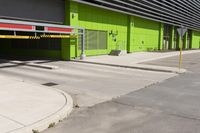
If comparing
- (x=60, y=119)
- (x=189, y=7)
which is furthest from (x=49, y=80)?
(x=189, y=7)

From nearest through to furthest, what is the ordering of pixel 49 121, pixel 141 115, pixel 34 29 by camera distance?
pixel 49 121
pixel 141 115
pixel 34 29

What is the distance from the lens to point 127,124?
642 centimetres

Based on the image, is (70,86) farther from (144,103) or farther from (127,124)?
(127,124)

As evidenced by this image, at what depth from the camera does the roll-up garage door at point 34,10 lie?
57.9 ft

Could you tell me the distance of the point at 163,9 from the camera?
40688mm

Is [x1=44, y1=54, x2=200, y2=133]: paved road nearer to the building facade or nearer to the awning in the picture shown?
the awning

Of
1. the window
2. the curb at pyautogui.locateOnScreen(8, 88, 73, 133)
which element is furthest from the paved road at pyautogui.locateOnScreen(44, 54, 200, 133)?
the window

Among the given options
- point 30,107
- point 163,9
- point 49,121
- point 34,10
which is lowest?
point 49,121

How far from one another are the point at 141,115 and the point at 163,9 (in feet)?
119

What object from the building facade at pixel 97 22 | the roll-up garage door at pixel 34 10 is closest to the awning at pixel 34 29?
the roll-up garage door at pixel 34 10

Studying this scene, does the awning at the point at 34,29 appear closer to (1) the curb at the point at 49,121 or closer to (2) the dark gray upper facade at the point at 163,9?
(2) the dark gray upper facade at the point at 163,9

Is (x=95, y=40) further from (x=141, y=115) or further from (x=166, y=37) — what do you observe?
(x=166, y=37)

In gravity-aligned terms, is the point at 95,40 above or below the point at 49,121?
above

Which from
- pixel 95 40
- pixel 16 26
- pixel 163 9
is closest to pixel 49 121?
pixel 16 26
